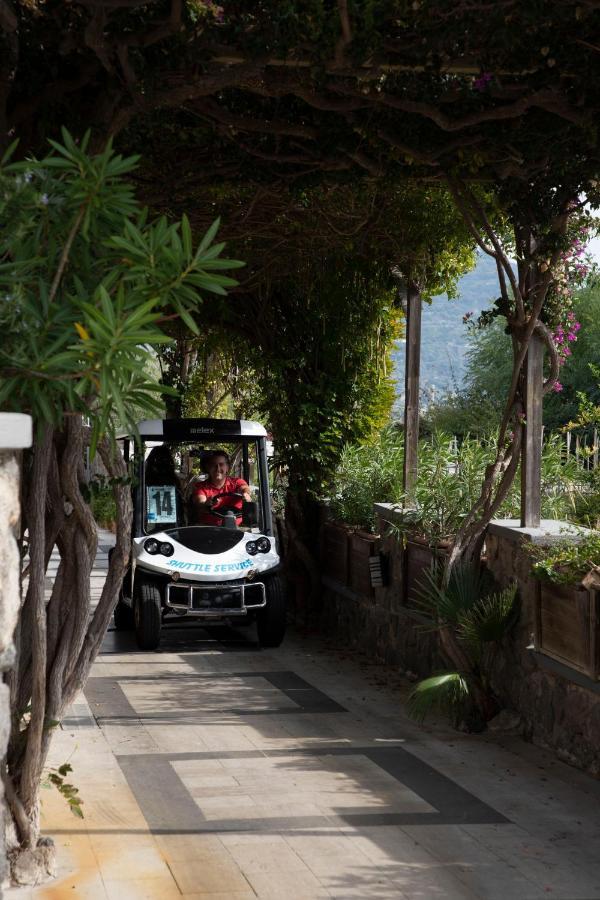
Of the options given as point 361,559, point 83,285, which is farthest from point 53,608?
point 361,559

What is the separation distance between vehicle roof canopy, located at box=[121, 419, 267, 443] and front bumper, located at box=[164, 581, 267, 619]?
123 centimetres

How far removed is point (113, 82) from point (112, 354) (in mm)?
2146

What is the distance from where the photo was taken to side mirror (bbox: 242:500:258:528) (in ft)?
31.9

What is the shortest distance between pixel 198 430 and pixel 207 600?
4.67 feet

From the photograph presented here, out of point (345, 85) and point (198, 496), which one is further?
point (198, 496)

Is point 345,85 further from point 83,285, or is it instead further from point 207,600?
point 207,600

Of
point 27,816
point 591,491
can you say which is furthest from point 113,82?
point 591,491

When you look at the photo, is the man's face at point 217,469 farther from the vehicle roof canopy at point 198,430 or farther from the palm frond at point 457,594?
the palm frond at point 457,594

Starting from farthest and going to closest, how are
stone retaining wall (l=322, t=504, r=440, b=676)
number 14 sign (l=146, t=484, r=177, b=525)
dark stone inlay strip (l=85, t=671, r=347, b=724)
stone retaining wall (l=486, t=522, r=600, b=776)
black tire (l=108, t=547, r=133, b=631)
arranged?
black tire (l=108, t=547, r=133, b=631) < number 14 sign (l=146, t=484, r=177, b=525) < stone retaining wall (l=322, t=504, r=440, b=676) < dark stone inlay strip (l=85, t=671, r=347, b=724) < stone retaining wall (l=486, t=522, r=600, b=776)

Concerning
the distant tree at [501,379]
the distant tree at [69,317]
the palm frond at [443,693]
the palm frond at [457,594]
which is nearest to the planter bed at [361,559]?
the palm frond at [457,594]

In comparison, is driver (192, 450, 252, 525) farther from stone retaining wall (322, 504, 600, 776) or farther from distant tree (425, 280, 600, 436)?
distant tree (425, 280, 600, 436)

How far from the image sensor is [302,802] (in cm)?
527

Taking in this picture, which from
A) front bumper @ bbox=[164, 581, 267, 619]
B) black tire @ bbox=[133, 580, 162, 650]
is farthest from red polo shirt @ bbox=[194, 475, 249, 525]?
black tire @ bbox=[133, 580, 162, 650]

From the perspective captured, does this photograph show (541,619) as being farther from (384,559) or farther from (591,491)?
(384,559)
